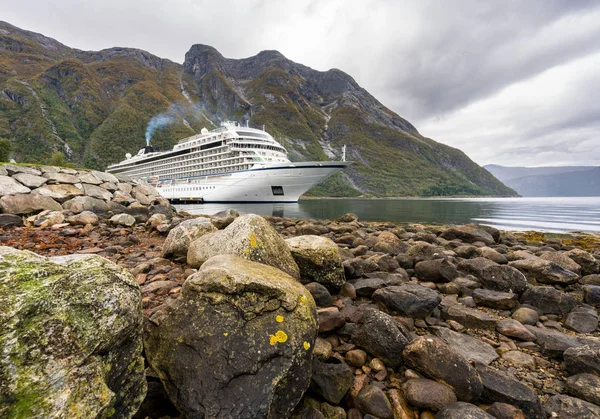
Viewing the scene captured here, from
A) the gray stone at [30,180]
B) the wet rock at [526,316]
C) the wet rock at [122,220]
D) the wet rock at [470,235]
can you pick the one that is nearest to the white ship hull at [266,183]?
the wet rock at [470,235]

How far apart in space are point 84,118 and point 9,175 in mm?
163716

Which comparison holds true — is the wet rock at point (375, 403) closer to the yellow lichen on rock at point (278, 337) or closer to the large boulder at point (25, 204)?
the yellow lichen on rock at point (278, 337)

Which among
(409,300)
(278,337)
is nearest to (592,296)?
(409,300)

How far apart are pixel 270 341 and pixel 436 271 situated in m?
5.32

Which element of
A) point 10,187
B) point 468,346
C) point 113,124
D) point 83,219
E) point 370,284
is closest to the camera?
point 468,346

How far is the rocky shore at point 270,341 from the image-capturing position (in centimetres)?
178

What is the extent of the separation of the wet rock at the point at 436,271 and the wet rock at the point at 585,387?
3048 mm

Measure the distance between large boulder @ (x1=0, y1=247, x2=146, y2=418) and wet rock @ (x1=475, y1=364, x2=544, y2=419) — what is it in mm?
3738

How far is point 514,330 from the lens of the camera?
419 centimetres

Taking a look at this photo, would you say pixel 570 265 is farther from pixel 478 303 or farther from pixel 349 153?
pixel 349 153

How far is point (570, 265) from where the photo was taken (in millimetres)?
6812

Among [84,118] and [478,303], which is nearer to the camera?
[478,303]

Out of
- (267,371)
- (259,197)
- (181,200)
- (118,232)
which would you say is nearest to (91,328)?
(267,371)

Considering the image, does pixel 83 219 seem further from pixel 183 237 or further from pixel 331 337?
pixel 331 337
